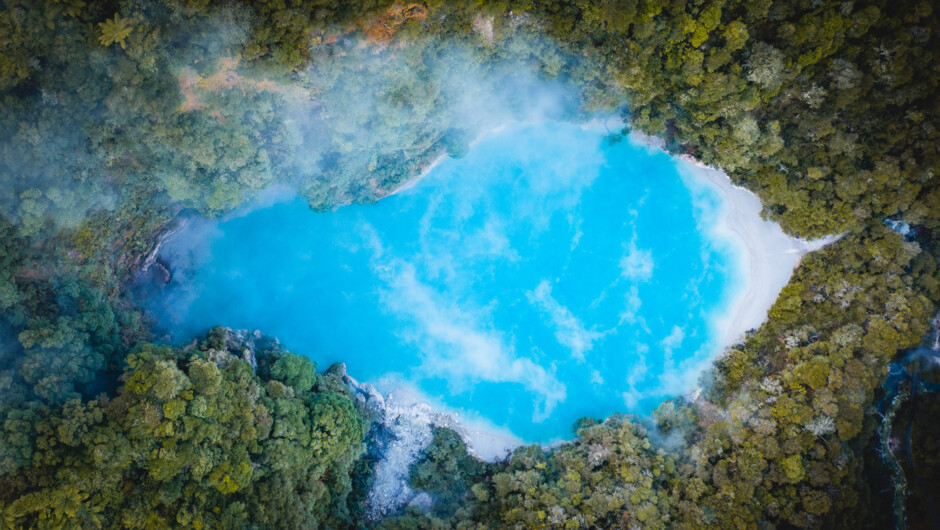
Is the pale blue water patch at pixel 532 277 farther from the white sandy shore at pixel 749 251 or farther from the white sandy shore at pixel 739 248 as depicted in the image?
the white sandy shore at pixel 749 251

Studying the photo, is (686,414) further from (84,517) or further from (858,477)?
(84,517)

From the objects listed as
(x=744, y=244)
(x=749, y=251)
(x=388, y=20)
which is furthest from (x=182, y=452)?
(x=749, y=251)

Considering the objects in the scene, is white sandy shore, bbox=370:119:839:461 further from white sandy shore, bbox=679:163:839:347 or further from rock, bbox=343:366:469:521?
rock, bbox=343:366:469:521

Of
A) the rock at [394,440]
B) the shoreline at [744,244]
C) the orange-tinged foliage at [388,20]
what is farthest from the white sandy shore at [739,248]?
the orange-tinged foliage at [388,20]

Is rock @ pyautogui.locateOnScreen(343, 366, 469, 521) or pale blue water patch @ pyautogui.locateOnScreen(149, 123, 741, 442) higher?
pale blue water patch @ pyautogui.locateOnScreen(149, 123, 741, 442)

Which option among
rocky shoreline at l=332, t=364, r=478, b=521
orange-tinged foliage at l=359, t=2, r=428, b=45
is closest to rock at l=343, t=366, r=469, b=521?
rocky shoreline at l=332, t=364, r=478, b=521

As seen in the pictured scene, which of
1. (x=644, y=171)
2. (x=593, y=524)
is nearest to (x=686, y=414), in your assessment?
(x=593, y=524)
